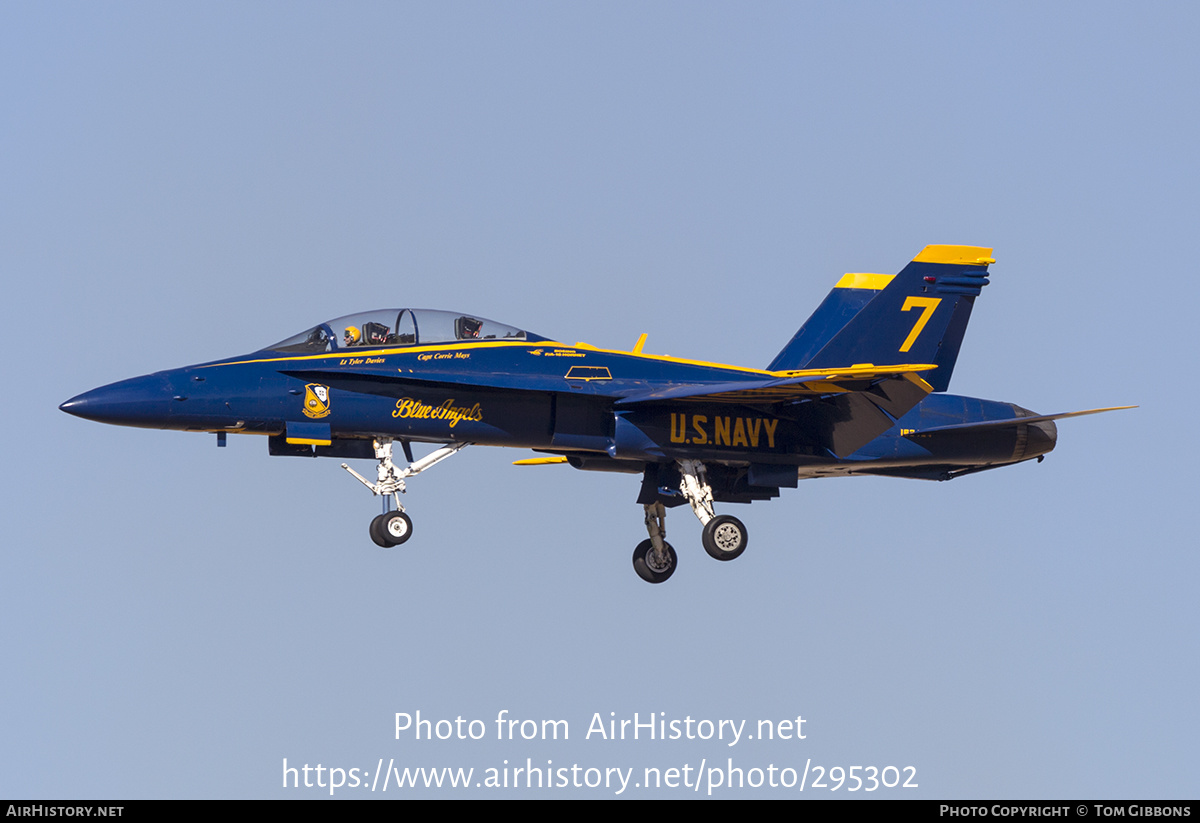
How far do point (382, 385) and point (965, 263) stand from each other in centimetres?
881

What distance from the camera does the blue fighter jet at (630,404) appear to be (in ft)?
82.1

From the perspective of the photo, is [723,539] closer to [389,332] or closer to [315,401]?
[389,332]

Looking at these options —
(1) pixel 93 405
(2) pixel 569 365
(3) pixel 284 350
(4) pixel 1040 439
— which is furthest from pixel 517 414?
(4) pixel 1040 439

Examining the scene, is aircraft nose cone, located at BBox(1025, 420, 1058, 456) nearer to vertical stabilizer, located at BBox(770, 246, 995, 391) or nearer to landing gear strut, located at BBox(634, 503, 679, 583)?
vertical stabilizer, located at BBox(770, 246, 995, 391)

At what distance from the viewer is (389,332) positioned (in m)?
25.7

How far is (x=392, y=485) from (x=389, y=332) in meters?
2.03

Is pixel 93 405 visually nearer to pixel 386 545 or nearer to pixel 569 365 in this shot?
pixel 386 545

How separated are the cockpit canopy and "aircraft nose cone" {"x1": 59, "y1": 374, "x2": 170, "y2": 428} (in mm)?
1748

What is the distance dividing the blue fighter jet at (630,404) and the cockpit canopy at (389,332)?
21mm

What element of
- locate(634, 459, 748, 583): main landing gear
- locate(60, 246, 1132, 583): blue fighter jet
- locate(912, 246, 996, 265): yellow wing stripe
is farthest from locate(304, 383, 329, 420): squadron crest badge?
locate(912, 246, 996, 265): yellow wing stripe

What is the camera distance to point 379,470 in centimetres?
2566

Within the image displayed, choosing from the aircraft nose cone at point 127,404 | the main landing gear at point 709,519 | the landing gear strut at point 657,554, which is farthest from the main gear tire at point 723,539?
the aircraft nose cone at point 127,404

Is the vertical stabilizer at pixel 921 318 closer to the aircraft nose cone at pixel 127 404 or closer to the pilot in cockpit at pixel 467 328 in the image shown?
the pilot in cockpit at pixel 467 328
